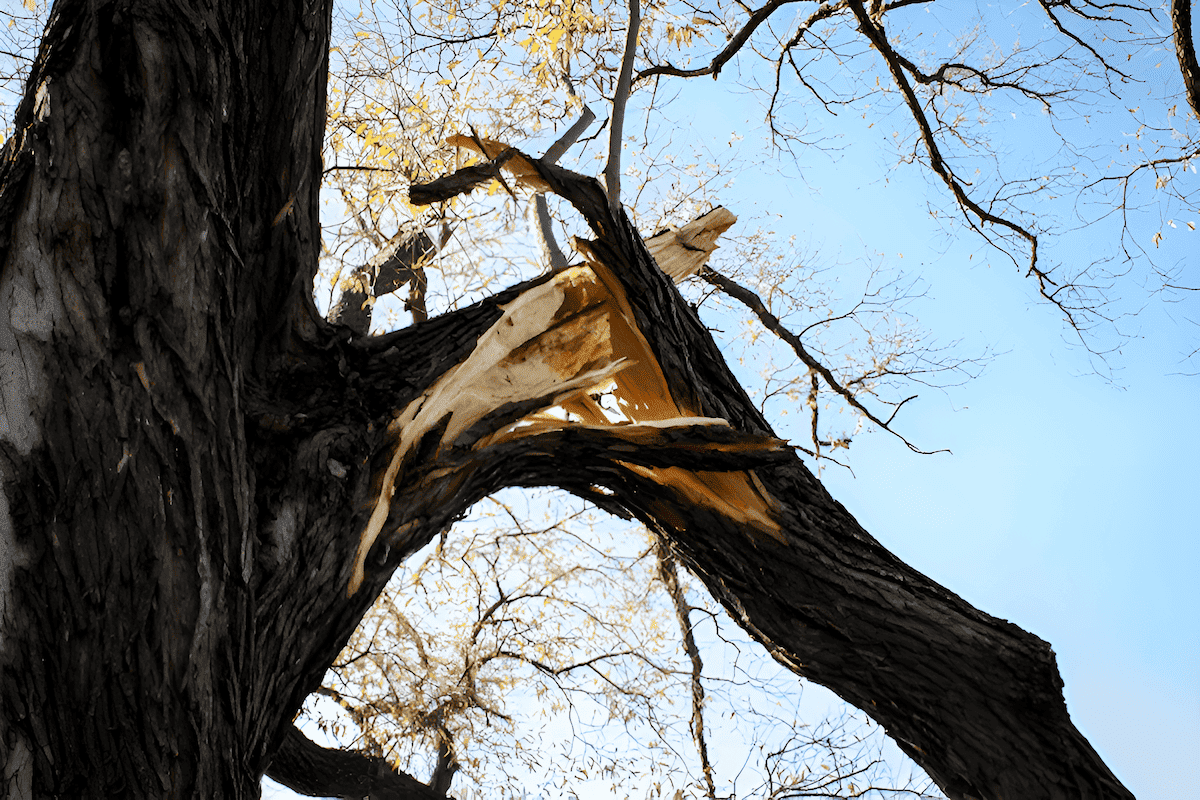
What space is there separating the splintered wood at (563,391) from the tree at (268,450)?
1 cm

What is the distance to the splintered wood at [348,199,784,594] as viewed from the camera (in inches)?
102

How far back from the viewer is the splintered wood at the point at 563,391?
260cm

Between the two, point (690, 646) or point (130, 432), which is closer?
point (130, 432)

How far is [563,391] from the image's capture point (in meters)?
2.94

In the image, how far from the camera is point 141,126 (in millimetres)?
2062

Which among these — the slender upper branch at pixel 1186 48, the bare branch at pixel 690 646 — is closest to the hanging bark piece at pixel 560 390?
the bare branch at pixel 690 646

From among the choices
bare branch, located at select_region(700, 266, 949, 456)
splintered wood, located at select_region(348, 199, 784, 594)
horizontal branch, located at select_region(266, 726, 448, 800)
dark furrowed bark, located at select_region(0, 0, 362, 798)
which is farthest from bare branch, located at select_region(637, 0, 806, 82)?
horizontal branch, located at select_region(266, 726, 448, 800)

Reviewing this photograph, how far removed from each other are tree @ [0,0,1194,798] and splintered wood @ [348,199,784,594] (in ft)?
0.04

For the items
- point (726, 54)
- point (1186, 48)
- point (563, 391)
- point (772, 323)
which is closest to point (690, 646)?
point (772, 323)

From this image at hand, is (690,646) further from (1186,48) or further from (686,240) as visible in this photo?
(1186,48)

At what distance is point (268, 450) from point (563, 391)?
1.04 metres

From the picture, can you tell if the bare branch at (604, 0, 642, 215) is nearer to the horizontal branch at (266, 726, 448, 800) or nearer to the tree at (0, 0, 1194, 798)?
the tree at (0, 0, 1194, 798)

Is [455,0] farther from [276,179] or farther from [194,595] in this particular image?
[194,595]

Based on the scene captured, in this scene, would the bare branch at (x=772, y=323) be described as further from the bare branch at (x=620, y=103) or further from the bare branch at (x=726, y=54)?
the bare branch at (x=620, y=103)
